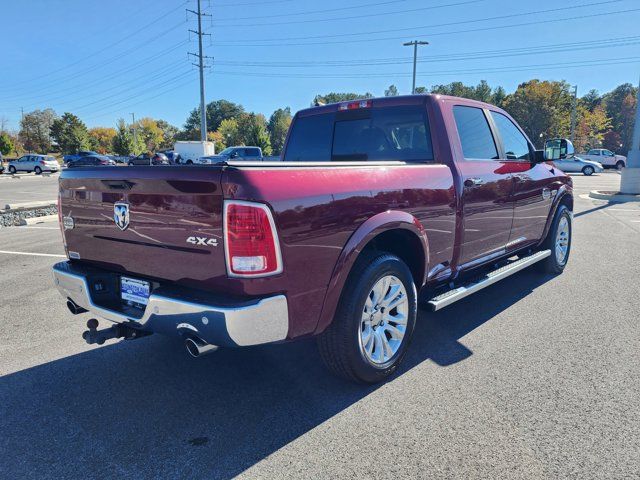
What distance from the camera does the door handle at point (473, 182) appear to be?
3.86 metres

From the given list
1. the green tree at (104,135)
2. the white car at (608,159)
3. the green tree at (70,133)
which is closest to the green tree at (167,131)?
the green tree at (104,135)

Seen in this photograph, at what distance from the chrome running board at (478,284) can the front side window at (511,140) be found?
3.68 ft

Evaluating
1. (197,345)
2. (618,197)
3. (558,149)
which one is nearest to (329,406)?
(197,345)

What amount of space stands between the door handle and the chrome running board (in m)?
Answer: 0.88


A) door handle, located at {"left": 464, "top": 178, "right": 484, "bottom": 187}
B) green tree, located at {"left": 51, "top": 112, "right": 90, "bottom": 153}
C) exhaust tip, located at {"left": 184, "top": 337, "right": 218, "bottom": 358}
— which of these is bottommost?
exhaust tip, located at {"left": 184, "top": 337, "right": 218, "bottom": 358}

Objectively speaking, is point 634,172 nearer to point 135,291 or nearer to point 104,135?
point 135,291

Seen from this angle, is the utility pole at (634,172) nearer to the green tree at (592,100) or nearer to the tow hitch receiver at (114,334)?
the tow hitch receiver at (114,334)

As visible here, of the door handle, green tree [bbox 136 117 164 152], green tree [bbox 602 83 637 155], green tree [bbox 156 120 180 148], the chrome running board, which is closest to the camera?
the chrome running board

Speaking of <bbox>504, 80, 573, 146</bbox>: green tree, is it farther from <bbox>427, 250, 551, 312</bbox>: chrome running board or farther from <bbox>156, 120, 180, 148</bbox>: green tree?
<bbox>156, 120, 180, 148</bbox>: green tree

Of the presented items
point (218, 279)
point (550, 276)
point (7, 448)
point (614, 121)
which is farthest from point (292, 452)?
point (614, 121)

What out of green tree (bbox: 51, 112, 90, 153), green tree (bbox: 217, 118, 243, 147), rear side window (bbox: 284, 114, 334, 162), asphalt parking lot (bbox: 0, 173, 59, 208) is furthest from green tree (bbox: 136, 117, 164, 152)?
rear side window (bbox: 284, 114, 334, 162)

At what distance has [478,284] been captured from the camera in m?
4.09

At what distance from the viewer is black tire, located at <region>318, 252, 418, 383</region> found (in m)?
2.89

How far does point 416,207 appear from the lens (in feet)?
10.9
